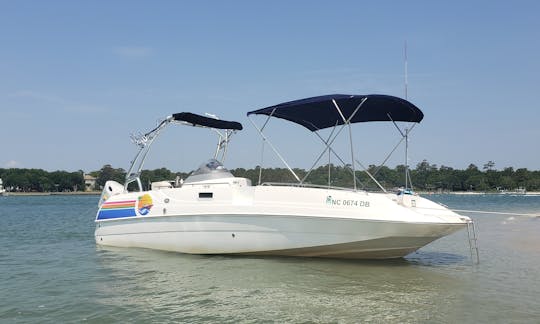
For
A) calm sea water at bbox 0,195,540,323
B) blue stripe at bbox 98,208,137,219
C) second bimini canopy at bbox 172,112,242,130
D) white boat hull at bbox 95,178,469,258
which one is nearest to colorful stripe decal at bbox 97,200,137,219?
blue stripe at bbox 98,208,137,219

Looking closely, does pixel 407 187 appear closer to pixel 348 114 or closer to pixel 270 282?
pixel 348 114

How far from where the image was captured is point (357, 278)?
884 cm

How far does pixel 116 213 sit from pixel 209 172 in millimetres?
→ 2823

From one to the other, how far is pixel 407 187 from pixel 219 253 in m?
4.60

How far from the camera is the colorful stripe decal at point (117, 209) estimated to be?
12172 millimetres

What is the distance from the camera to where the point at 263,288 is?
809 centimetres

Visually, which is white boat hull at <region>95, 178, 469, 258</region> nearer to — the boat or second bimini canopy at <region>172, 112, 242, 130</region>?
the boat

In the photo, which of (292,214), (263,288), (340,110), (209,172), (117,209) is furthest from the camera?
(117,209)

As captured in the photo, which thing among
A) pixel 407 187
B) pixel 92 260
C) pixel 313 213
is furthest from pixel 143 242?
pixel 407 187

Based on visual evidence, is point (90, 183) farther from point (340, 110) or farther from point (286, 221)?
point (286, 221)

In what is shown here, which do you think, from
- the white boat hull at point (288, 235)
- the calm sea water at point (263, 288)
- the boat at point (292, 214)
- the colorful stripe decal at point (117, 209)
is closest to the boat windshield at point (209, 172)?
the boat at point (292, 214)

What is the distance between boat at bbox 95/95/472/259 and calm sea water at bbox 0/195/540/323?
0.39 meters

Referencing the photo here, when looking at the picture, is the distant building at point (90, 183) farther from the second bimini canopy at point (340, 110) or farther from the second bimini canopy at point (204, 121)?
the second bimini canopy at point (340, 110)

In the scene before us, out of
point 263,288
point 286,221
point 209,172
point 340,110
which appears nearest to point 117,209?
point 209,172
